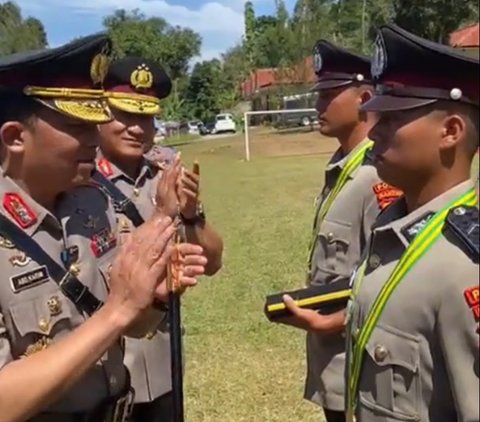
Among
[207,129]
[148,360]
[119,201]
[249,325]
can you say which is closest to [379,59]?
[119,201]

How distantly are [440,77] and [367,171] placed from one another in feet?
4.68

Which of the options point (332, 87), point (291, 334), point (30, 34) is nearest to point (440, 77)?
point (332, 87)

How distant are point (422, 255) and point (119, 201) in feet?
5.86

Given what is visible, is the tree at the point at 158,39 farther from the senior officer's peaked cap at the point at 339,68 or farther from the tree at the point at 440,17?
the senior officer's peaked cap at the point at 339,68

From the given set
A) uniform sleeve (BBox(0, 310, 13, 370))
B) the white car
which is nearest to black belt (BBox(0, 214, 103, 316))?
uniform sleeve (BBox(0, 310, 13, 370))

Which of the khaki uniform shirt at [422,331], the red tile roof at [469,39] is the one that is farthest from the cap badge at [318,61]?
the khaki uniform shirt at [422,331]

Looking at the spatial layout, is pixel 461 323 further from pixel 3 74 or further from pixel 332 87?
pixel 332 87

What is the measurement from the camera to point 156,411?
11.6ft

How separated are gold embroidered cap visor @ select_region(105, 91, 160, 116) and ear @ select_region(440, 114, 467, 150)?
2.10 metres

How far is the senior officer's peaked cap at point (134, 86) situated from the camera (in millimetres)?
3941

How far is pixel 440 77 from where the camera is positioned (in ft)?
6.86

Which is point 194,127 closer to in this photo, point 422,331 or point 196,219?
point 196,219

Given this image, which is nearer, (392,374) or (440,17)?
(392,374)

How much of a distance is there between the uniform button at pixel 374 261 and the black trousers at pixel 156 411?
1.49m
